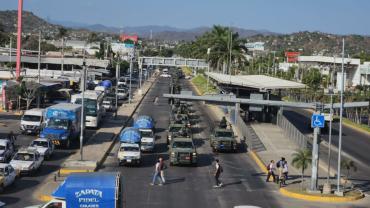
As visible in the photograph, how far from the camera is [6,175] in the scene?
101ft

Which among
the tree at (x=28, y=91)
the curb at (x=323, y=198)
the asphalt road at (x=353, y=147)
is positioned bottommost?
the asphalt road at (x=353, y=147)

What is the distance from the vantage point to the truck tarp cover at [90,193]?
20891 millimetres

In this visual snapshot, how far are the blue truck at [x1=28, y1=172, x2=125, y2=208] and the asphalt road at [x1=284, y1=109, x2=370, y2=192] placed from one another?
1926cm

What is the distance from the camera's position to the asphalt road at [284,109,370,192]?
40875mm

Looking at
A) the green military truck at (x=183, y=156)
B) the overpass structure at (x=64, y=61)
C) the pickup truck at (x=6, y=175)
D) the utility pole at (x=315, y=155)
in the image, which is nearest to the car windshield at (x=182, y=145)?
the green military truck at (x=183, y=156)

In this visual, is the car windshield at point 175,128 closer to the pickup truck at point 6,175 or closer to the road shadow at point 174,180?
the road shadow at point 174,180

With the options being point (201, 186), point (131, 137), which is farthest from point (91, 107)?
point (201, 186)

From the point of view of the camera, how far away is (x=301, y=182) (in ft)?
120

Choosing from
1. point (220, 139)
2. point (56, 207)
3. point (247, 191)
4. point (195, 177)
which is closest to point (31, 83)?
point (220, 139)

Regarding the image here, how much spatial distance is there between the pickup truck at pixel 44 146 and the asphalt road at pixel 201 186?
362 cm

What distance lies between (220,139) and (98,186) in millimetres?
27385

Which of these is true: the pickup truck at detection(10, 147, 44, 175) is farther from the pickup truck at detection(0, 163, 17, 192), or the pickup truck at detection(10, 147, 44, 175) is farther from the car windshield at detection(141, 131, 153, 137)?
the car windshield at detection(141, 131, 153, 137)

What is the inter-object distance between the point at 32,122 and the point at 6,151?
1227 centimetres

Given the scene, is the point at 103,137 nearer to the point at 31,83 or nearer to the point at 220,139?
the point at 220,139
